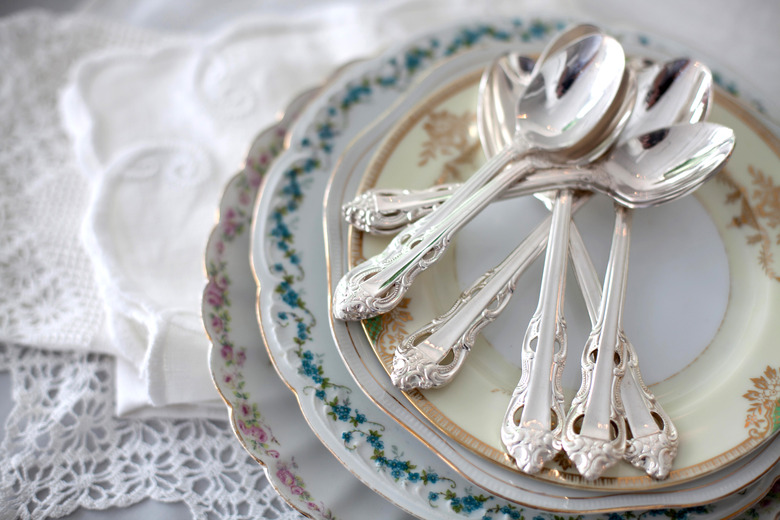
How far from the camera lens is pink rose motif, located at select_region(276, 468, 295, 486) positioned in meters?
0.51

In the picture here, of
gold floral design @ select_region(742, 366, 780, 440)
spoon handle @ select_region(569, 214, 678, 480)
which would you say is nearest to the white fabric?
spoon handle @ select_region(569, 214, 678, 480)

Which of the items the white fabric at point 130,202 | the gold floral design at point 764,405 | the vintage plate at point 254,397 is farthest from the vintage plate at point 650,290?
the white fabric at point 130,202

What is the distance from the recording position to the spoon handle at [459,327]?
0.50 metres

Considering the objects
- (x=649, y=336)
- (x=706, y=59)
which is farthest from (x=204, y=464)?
(x=706, y=59)

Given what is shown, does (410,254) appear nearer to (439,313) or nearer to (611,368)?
(439,313)

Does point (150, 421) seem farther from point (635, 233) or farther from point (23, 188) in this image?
point (635, 233)

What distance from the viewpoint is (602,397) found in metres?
0.49

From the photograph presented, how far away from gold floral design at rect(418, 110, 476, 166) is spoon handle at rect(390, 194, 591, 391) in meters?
0.15

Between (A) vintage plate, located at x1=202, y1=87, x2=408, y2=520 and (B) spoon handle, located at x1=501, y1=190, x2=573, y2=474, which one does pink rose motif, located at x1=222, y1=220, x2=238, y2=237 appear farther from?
(B) spoon handle, located at x1=501, y1=190, x2=573, y2=474

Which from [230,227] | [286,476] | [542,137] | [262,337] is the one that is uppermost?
[542,137]

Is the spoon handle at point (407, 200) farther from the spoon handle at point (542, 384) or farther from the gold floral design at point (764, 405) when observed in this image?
the gold floral design at point (764, 405)

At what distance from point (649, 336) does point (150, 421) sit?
541 mm

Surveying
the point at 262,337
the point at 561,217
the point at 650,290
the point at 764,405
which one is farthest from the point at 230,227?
the point at 764,405

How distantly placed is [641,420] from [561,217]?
22 cm
